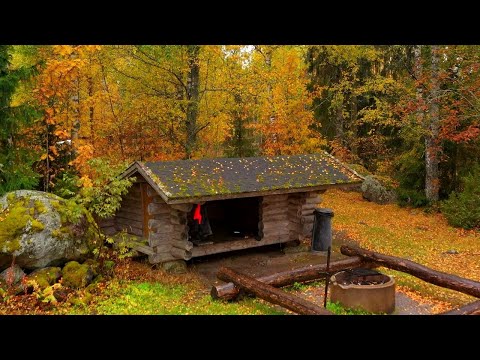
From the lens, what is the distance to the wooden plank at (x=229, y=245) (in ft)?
43.1

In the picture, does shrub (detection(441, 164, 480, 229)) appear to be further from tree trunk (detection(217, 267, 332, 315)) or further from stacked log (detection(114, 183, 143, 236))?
stacked log (detection(114, 183, 143, 236))

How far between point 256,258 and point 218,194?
11.0 feet

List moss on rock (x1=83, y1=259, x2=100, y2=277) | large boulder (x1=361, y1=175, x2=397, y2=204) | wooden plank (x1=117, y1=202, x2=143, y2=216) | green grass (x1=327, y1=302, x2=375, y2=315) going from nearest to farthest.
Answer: green grass (x1=327, y1=302, x2=375, y2=315)
moss on rock (x1=83, y1=259, x2=100, y2=277)
wooden plank (x1=117, y1=202, x2=143, y2=216)
large boulder (x1=361, y1=175, x2=397, y2=204)

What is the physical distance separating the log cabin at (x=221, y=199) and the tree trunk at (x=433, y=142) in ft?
21.0

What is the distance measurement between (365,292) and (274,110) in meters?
15.1

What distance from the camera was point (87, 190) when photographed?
11562 millimetres

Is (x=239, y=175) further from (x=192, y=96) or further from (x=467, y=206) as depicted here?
(x=467, y=206)

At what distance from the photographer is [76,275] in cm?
1052

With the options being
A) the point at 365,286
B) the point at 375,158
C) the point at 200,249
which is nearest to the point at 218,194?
the point at 200,249

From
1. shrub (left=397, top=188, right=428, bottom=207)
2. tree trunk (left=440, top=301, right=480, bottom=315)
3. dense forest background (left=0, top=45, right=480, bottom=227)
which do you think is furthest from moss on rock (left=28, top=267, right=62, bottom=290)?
shrub (left=397, top=188, right=428, bottom=207)

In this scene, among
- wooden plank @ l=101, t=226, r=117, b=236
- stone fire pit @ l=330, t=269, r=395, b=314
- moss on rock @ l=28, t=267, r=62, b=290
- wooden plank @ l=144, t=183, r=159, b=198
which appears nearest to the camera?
stone fire pit @ l=330, t=269, r=395, b=314

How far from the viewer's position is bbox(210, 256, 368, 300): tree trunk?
1030 centimetres

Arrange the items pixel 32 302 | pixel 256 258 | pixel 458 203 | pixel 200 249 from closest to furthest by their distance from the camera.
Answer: pixel 32 302
pixel 200 249
pixel 256 258
pixel 458 203

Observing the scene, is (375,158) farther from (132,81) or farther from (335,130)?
(132,81)
